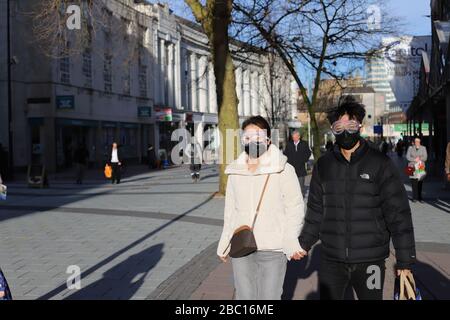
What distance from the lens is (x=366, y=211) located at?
12.5 ft

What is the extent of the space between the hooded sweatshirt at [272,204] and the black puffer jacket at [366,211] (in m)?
0.25

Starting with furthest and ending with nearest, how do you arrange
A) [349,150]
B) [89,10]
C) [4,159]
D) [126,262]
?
[4,159] → [89,10] → [126,262] → [349,150]

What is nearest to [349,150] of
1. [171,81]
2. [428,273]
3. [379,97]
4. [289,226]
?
[289,226]

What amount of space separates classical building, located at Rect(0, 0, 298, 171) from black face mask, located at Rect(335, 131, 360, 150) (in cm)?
1330

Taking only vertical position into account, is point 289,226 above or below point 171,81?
below

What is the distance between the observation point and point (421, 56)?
28109 millimetres

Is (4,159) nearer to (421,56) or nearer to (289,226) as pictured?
(421,56)

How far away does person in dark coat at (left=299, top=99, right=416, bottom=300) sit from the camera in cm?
377

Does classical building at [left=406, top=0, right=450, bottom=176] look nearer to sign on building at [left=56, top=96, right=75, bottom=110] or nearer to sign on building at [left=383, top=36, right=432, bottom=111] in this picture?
sign on building at [left=383, top=36, right=432, bottom=111]

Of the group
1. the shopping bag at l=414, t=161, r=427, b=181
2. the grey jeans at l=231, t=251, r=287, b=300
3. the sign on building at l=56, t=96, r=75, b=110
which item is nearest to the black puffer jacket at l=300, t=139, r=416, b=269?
the grey jeans at l=231, t=251, r=287, b=300

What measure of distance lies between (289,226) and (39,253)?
5.76 m

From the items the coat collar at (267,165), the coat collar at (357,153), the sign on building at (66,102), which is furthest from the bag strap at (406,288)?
the sign on building at (66,102)

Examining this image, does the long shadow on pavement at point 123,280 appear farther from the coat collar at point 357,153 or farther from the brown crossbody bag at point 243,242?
the coat collar at point 357,153
